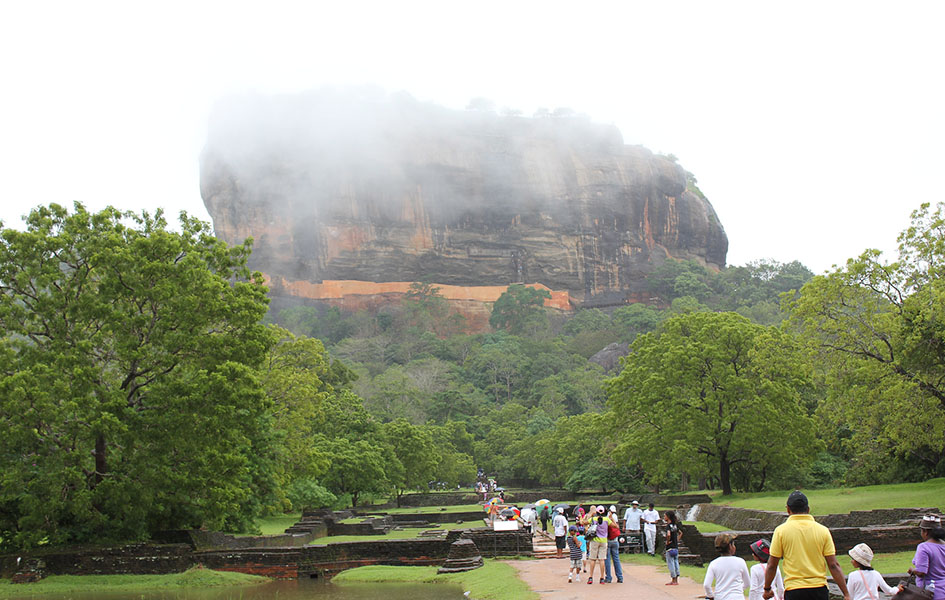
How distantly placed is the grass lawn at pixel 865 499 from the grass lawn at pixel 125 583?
1382cm

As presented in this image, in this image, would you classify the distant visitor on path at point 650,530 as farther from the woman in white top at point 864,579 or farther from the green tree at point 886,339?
the woman in white top at point 864,579

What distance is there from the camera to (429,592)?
14930mm

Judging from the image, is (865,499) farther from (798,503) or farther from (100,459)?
(100,459)

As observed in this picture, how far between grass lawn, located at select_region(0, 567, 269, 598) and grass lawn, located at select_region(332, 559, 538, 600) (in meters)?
2.27

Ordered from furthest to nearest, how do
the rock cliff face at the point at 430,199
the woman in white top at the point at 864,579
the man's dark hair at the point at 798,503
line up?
the rock cliff face at the point at 430,199 → the woman in white top at the point at 864,579 → the man's dark hair at the point at 798,503

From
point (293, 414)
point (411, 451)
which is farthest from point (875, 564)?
point (411, 451)

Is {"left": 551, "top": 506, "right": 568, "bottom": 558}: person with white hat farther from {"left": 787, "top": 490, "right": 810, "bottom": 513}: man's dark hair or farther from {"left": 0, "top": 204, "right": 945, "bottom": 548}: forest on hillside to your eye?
{"left": 787, "top": 490, "right": 810, "bottom": 513}: man's dark hair

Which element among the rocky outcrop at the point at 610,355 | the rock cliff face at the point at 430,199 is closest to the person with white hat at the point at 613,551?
the rocky outcrop at the point at 610,355

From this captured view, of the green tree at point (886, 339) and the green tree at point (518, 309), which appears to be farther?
the green tree at point (518, 309)

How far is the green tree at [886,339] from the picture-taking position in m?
19.4

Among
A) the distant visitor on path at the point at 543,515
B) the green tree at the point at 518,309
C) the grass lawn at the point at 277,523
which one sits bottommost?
the grass lawn at the point at 277,523

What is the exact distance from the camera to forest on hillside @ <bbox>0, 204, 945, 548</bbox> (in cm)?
1775

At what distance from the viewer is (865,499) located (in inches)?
825

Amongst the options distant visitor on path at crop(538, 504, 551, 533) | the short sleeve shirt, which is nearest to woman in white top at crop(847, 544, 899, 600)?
the short sleeve shirt
